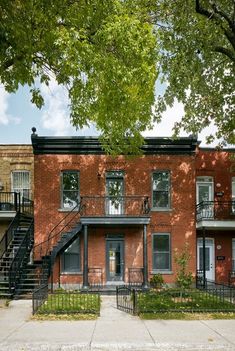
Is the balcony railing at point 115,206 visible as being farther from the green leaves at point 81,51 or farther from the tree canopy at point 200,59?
the green leaves at point 81,51

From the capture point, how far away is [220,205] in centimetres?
2494

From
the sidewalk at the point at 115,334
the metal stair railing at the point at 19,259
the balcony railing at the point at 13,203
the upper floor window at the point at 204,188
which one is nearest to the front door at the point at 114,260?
the metal stair railing at the point at 19,259

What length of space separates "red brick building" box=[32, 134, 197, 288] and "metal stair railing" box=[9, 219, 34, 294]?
497 mm

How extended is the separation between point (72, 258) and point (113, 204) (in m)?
3.48

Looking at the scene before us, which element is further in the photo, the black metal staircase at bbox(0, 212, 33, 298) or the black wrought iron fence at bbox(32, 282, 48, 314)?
the black metal staircase at bbox(0, 212, 33, 298)

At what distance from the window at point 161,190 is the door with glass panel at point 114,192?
176 centimetres

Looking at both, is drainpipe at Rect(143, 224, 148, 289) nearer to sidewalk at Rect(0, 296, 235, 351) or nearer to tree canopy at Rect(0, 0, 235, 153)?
tree canopy at Rect(0, 0, 235, 153)

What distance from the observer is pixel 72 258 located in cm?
2280

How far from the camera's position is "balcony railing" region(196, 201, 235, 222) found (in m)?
24.5

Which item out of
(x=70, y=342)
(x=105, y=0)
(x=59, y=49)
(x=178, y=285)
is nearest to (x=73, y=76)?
(x=59, y=49)

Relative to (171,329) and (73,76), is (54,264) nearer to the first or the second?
(171,329)

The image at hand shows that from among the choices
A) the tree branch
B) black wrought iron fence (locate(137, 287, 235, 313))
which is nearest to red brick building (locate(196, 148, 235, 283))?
black wrought iron fence (locate(137, 287, 235, 313))

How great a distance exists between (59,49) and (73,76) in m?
0.79

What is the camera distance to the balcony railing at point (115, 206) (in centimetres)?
2255
